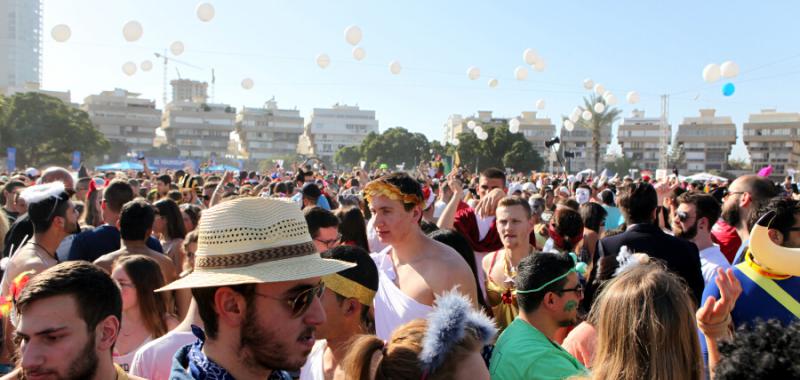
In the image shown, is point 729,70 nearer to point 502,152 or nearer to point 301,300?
point 301,300

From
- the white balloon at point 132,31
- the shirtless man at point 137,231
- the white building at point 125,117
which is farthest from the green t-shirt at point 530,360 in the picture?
the white building at point 125,117

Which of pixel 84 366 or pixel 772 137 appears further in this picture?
pixel 772 137

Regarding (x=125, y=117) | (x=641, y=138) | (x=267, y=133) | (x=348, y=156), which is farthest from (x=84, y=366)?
(x=267, y=133)

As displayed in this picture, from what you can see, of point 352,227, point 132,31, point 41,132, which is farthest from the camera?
point 41,132

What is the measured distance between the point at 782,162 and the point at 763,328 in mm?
106546

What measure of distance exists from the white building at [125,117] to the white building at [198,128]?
187 inches

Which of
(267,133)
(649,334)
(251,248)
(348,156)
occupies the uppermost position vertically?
(267,133)

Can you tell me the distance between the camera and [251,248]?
76.7 inches

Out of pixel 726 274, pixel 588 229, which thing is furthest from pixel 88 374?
pixel 588 229

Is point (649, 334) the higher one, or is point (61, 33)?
point (61, 33)

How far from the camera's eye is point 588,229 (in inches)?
249

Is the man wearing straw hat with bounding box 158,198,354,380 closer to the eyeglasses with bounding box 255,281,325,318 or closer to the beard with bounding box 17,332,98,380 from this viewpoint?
the eyeglasses with bounding box 255,281,325,318

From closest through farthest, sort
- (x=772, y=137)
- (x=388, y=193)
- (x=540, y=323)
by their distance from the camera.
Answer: (x=540, y=323) < (x=388, y=193) < (x=772, y=137)

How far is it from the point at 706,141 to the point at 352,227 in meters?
111
